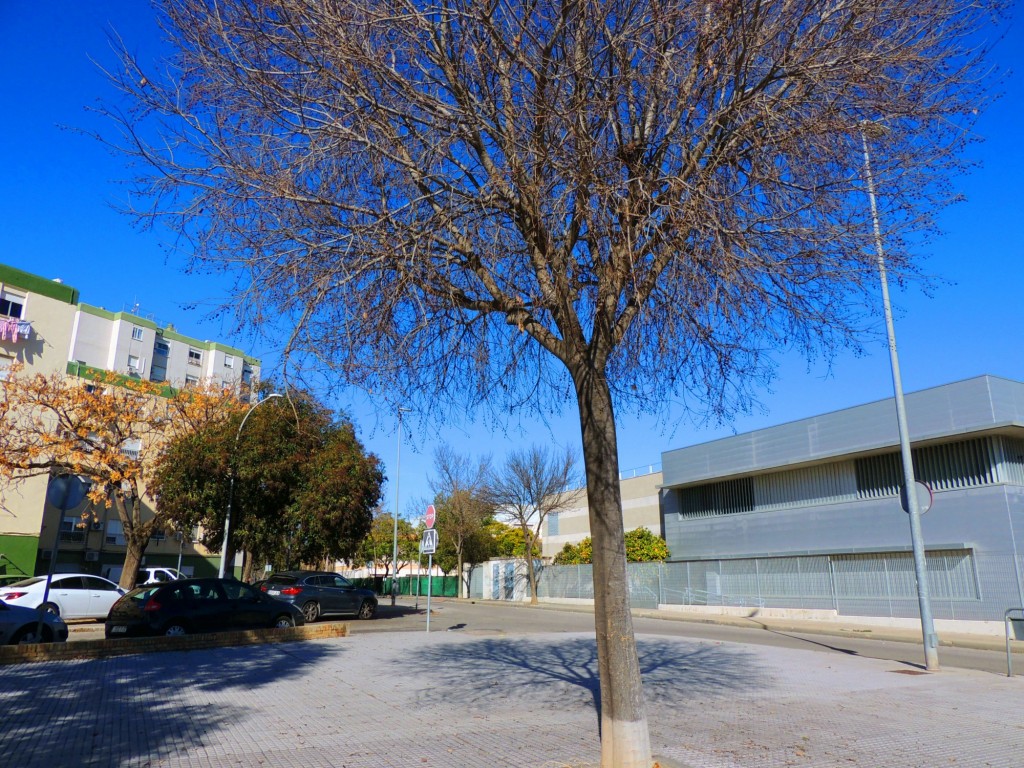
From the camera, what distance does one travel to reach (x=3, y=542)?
33.5m

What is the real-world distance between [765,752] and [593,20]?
257 inches

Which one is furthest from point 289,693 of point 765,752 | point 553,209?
point 553,209

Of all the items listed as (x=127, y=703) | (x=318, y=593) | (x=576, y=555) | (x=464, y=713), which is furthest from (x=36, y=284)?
(x=464, y=713)

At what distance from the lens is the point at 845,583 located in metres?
26.8

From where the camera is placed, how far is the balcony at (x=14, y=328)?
33906 mm

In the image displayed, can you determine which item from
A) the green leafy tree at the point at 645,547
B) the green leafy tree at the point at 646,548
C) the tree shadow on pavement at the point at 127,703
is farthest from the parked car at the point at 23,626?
the green leafy tree at the point at 646,548

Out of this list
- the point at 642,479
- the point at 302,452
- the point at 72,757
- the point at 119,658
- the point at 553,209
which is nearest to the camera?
the point at 72,757

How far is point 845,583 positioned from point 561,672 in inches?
776

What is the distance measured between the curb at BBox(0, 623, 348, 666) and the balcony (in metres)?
27.5

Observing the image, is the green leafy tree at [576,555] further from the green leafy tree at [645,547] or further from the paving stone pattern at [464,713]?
the paving stone pattern at [464,713]

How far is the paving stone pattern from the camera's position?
6.23 meters

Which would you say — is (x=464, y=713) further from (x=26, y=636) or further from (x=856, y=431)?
(x=856, y=431)

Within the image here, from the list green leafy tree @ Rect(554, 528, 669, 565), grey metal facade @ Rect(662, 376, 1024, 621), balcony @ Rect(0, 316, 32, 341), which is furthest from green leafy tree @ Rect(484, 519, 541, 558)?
balcony @ Rect(0, 316, 32, 341)

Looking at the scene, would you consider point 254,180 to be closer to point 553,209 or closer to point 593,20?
point 553,209
